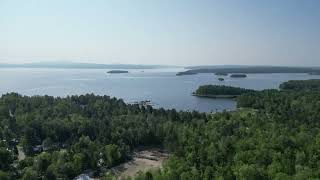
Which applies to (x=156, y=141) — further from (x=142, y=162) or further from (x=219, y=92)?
(x=219, y=92)

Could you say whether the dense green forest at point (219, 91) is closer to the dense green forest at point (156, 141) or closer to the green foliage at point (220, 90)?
the green foliage at point (220, 90)

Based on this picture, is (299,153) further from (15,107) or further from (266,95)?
(266,95)

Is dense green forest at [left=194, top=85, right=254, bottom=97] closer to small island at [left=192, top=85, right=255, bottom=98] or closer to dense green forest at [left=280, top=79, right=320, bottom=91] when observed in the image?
small island at [left=192, top=85, right=255, bottom=98]

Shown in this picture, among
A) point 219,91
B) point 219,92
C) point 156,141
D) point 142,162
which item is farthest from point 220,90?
point 142,162

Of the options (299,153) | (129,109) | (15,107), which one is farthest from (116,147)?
(15,107)

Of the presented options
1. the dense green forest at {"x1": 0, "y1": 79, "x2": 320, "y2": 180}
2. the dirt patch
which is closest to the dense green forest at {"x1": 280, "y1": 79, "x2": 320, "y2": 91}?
the dense green forest at {"x1": 0, "y1": 79, "x2": 320, "y2": 180}
